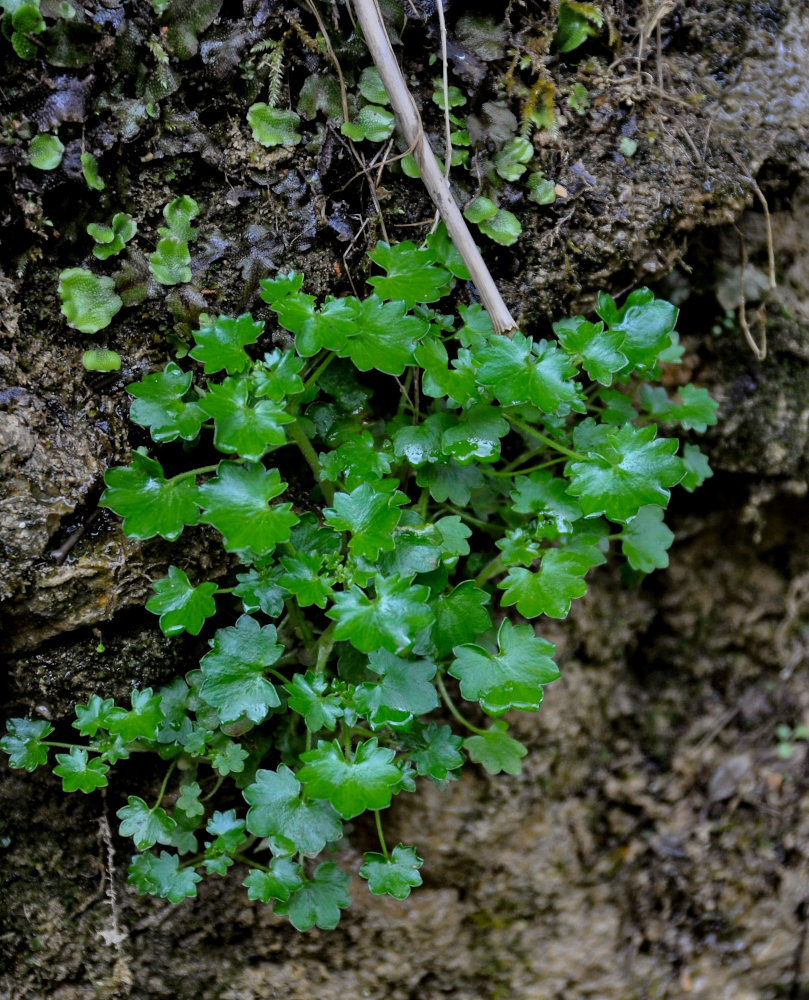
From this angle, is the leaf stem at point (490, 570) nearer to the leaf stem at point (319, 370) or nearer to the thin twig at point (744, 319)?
the leaf stem at point (319, 370)

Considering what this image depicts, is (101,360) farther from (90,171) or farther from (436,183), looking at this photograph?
(436,183)

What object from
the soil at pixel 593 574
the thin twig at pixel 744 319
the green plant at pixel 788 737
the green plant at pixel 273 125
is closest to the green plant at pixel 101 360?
the soil at pixel 593 574

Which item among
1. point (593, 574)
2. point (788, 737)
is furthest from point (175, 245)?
point (788, 737)

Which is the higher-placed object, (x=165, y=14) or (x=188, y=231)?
(x=165, y=14)

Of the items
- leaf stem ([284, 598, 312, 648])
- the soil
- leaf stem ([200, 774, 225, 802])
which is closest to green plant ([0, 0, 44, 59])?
the soil

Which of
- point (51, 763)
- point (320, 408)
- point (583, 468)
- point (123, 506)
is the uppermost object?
point (320, 408)

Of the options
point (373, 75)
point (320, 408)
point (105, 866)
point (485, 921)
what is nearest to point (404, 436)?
point (320, 408)

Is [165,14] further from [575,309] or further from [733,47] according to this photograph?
[733,47]
